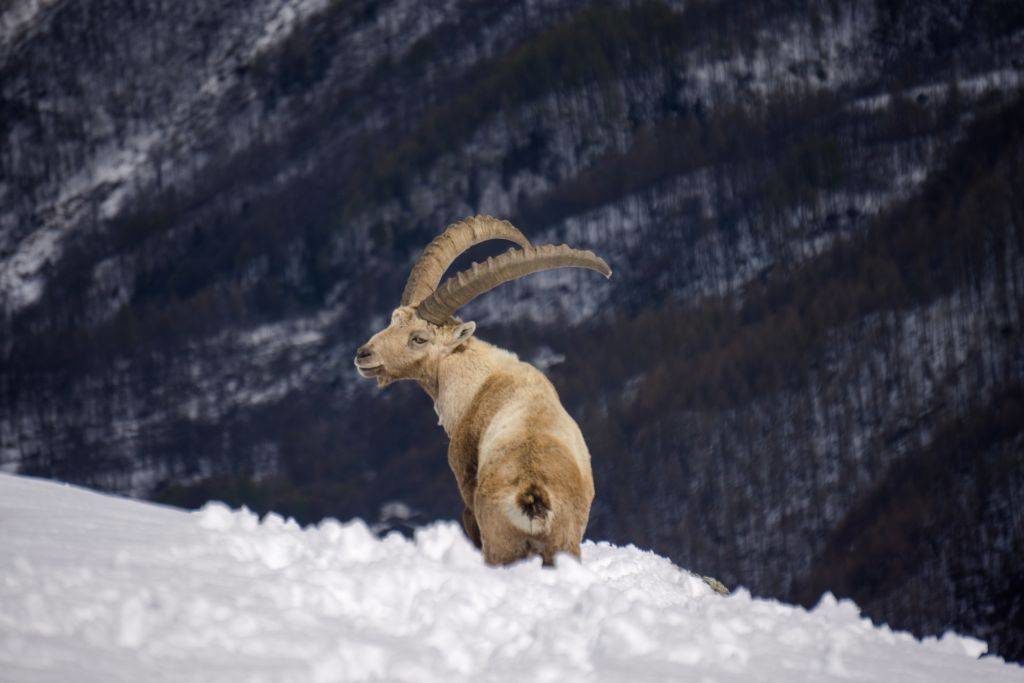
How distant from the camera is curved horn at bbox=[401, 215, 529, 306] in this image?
12688 millimetres

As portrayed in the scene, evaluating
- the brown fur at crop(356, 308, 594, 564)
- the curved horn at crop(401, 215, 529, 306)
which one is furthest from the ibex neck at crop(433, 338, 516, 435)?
the curved horn at crop(401, 215, 529, 306)

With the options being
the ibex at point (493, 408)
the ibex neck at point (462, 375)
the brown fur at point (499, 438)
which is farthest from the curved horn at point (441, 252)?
the ibex neck at point (462, 375)

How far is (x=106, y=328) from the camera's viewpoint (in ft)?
261

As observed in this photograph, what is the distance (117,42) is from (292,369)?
24.7 m

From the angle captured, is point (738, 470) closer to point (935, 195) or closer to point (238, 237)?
point (935, 195)

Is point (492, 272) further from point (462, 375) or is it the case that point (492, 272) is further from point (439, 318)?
point (462, 375)

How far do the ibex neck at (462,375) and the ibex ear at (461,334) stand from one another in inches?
3.0

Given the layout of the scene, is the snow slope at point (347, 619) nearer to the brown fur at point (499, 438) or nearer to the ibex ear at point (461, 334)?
the brown fur at point (499, 438)

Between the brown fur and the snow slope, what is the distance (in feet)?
1.85

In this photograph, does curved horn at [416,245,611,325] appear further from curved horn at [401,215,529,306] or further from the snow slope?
the snow slope

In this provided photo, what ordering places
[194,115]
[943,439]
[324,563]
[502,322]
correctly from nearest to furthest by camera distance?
1. [324,563]
2. [943,439]
3. [502,322]
4. [194,115]

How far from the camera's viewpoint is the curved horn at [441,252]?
1269 centimetres

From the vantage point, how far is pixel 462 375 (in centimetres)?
1150

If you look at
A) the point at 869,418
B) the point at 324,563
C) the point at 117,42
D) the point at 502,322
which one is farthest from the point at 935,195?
the point at 324,563
